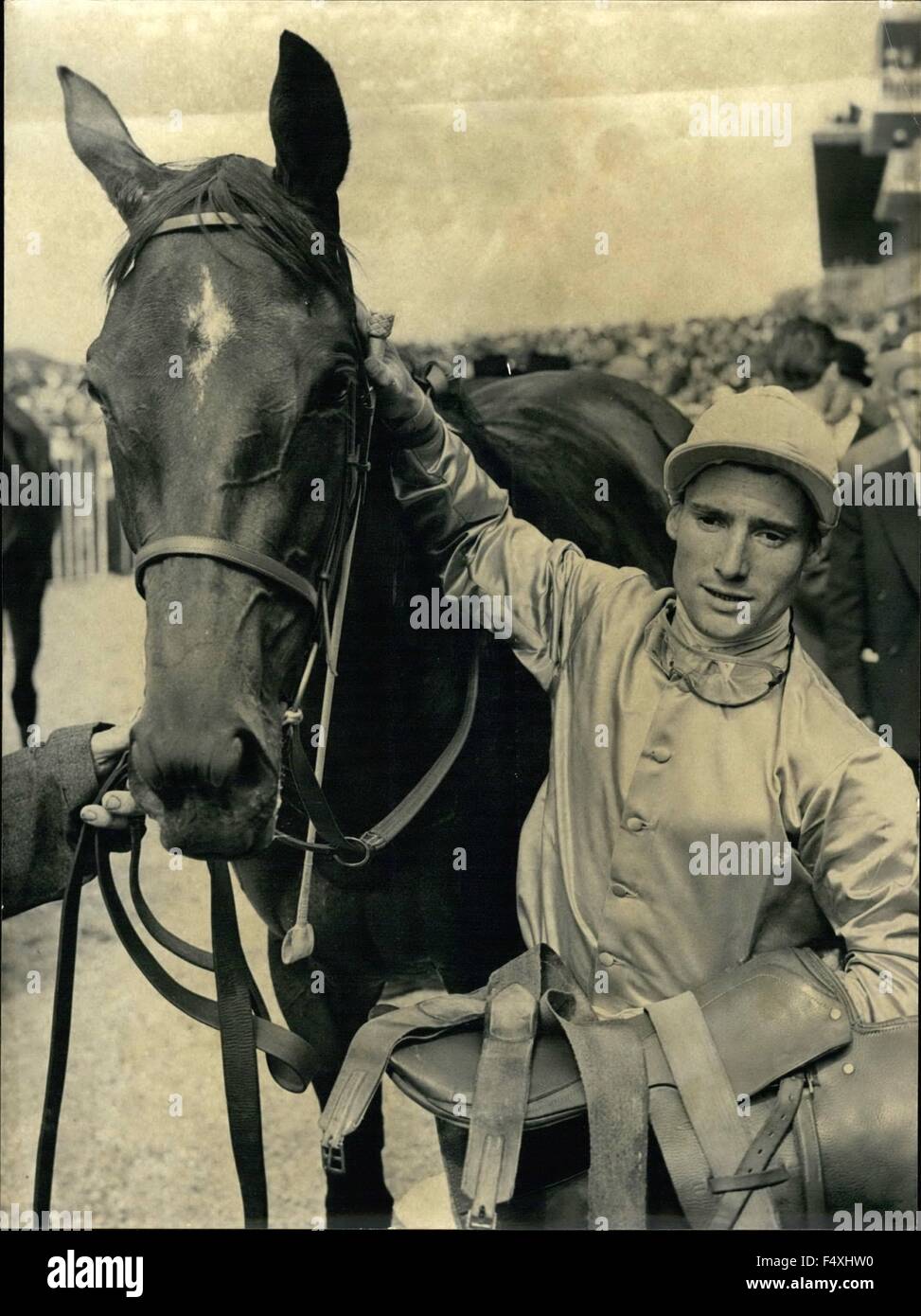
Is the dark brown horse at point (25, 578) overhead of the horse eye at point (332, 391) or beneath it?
beneath

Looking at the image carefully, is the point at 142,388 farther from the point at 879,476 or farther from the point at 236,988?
the point at 879,476

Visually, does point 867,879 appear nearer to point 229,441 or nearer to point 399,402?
point 399,402

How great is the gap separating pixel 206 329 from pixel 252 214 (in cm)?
29

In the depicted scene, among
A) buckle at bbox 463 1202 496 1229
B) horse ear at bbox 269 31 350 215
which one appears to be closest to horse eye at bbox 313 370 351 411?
horse ear at bbox 269 31 350 215

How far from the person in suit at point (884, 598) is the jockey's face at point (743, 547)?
134 mm

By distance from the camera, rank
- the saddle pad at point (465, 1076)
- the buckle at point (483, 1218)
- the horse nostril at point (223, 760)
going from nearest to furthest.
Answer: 1. the horse nostril at point (223, 760)
2. the buckle at point (483, 1218)
3. the saddle pad at point (465, 1076)

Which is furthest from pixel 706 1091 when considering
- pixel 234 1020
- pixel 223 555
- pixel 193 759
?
pixel 223 555

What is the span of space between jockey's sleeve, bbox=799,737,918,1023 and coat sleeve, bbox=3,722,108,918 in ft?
5.45

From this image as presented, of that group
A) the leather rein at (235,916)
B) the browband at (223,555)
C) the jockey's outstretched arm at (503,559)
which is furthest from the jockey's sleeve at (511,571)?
the browband at (223,555)

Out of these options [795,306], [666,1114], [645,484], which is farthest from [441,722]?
[795,306]

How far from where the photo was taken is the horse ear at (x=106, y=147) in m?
3.14

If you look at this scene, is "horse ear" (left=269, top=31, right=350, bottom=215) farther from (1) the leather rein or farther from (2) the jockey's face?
(2) the jockey's face

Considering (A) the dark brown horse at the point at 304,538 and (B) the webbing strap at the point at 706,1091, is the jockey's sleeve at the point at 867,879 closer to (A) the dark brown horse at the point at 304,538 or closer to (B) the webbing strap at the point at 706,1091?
(B) the webbing strap at the point at 706,1091

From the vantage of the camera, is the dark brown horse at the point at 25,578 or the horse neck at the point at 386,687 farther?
the dark brown horse at the point at 25,578
